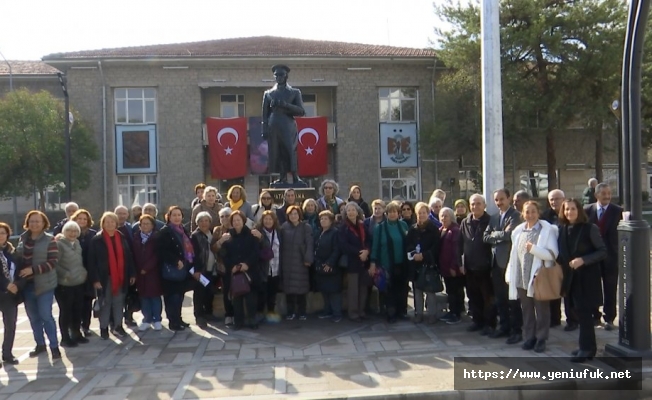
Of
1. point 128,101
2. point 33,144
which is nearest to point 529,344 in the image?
point 33,144

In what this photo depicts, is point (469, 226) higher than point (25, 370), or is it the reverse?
point (469, 226)

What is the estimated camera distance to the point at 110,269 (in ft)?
25.9

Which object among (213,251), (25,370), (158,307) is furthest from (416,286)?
(25,370)

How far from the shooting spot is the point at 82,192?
29.0 m

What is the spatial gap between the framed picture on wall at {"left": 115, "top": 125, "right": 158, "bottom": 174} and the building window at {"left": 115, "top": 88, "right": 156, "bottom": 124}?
43 cm

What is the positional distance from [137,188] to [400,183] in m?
14.2

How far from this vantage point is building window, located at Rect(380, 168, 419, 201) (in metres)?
30.6

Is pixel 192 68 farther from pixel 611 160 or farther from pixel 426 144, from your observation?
pixel 611 160

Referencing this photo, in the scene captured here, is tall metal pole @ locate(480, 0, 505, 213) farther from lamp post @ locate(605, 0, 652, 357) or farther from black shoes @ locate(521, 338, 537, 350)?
lamp post @ locate(605, 0, 652, 357)

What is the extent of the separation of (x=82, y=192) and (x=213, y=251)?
76.4 ft

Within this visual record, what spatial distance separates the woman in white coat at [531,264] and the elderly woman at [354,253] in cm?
230

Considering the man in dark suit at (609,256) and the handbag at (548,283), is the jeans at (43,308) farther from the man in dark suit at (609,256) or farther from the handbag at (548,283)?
the man in dark suit at (609,256)

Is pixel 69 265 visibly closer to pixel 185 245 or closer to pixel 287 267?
pixel 185 245

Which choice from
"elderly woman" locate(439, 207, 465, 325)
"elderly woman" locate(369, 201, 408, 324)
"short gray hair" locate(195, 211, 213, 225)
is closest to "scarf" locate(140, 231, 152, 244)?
"short gray hair" locate(195, 211, 213, 225)
